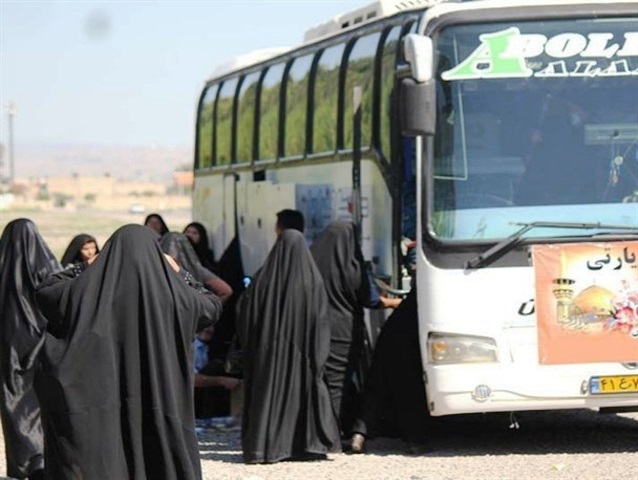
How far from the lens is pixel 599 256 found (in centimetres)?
1108

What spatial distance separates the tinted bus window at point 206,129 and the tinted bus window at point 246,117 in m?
1.85

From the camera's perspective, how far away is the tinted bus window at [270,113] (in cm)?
1642

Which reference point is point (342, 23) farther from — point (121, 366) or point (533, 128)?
point (121, 366)

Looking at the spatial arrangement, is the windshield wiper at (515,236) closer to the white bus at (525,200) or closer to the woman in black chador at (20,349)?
the white bus at (525,200)

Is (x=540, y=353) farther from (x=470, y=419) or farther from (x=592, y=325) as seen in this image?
(x=470, y=419)

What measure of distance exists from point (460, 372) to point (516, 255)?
2.49 feet

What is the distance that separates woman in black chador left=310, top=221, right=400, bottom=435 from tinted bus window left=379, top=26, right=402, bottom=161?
2.40 ft

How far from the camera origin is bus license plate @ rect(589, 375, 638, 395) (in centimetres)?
1112

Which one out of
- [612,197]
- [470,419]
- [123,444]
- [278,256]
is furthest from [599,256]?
[123,444]

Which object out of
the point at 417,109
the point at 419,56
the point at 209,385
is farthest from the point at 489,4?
the point at 209,385

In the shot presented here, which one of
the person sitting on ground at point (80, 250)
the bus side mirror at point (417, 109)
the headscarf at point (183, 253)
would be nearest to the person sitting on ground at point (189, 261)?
the headscarf at point (183, 253)

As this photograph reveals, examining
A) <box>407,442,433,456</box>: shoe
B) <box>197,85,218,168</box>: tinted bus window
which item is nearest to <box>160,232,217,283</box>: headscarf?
<box>407,442,433,456</box>: shoe

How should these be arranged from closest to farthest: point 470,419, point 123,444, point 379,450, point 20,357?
point 123,444 → point 20,357 → point 379,450 → point 470,419

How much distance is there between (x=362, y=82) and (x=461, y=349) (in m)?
2.90
